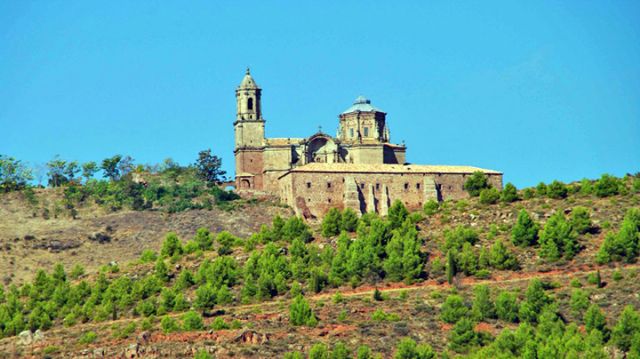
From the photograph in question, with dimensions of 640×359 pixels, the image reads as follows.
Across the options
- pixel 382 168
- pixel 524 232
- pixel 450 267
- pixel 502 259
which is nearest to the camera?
pixel 450 267

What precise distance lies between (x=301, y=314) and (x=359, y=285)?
431 inches

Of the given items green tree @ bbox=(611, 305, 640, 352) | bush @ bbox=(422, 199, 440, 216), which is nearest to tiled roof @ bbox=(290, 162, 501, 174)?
bush @ bbox=(422, 199, 440, 216)

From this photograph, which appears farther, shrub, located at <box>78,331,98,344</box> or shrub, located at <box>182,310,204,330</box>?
shrub, located at <box>78,331,98,344</box>

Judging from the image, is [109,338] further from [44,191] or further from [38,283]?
[44,191]

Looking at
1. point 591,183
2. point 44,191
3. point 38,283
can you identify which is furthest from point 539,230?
point 44,191

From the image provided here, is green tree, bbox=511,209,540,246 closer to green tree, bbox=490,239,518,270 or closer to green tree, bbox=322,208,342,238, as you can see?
green tree, bbox=490,239,518,270

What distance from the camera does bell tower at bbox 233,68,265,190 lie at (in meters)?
149

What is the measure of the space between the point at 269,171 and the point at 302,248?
30.7 m

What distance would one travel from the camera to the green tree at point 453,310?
9950 centimetres

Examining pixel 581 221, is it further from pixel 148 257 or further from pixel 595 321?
pixel 148 257

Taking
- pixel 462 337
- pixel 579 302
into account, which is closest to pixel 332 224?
pixel 579 302

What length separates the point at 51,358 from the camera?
321 ft

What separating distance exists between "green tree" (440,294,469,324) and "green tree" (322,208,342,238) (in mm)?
22985

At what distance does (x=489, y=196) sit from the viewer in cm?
12781
